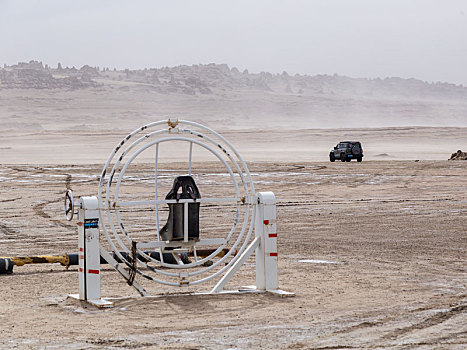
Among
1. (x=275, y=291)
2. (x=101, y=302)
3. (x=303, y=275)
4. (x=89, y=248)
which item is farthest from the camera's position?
(x=303, y=275)

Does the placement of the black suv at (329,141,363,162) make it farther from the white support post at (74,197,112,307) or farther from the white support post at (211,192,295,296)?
the white support post at (74,197,112,307)

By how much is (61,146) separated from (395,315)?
64.1 meters

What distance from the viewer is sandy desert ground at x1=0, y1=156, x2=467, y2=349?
7.70 m

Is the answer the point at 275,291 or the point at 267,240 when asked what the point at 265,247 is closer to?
the point at 267,240

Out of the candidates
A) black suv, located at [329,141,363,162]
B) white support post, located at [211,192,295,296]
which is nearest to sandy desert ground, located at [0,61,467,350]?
white support post, located at [211,192,295,296]

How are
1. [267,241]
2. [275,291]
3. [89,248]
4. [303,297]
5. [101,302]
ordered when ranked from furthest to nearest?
[267,241] < [275,291] < [303,297] < [89,248] < [101,302]

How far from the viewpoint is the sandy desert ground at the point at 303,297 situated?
7703 millimetres

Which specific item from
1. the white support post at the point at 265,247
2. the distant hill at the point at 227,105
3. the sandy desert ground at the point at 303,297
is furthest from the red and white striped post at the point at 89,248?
the distant hill at the point at 227,105

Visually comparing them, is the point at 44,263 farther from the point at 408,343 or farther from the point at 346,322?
the point at 408,343

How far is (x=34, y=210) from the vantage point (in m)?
22.4

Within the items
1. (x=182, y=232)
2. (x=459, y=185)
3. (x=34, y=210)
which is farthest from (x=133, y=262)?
(x=459, y=185)

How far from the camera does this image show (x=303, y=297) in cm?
993

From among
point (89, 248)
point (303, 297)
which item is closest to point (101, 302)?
point (89, 248)

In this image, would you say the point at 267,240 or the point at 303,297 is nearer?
the point at 303,297
